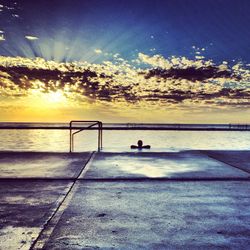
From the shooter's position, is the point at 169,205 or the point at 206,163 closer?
the point at 169,205

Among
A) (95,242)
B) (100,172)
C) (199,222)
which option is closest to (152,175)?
(100,172)

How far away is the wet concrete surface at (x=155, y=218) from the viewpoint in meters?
2.99

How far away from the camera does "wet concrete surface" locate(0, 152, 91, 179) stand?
21.7 ft

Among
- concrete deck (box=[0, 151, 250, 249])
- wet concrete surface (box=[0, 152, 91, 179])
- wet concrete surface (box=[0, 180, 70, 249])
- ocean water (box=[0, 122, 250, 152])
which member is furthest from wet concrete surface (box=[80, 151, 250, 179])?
ocean water (box=[0, 122, 250, 152])

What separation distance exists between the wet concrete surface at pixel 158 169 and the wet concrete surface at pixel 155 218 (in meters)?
0.99

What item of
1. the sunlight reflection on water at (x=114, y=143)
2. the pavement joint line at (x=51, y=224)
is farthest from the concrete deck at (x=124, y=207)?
the sunlight reflection on water at (x=114, y=143)

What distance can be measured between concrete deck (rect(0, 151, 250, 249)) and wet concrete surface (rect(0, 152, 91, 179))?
24 millimetres

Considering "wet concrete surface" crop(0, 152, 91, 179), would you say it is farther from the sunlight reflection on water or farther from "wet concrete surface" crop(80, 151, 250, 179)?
the sunlight reflection on water

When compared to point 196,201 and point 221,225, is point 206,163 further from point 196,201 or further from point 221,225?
point 221,225

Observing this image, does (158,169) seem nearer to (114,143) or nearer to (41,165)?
(41,165)

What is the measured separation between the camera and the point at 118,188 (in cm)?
536

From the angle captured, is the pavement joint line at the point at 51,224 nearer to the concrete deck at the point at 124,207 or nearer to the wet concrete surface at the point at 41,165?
the concrete deck at the point at 124,207

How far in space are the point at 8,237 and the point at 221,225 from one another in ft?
7.86

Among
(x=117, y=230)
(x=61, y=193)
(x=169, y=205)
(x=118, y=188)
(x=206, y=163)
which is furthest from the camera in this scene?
(x=206, y=163)
